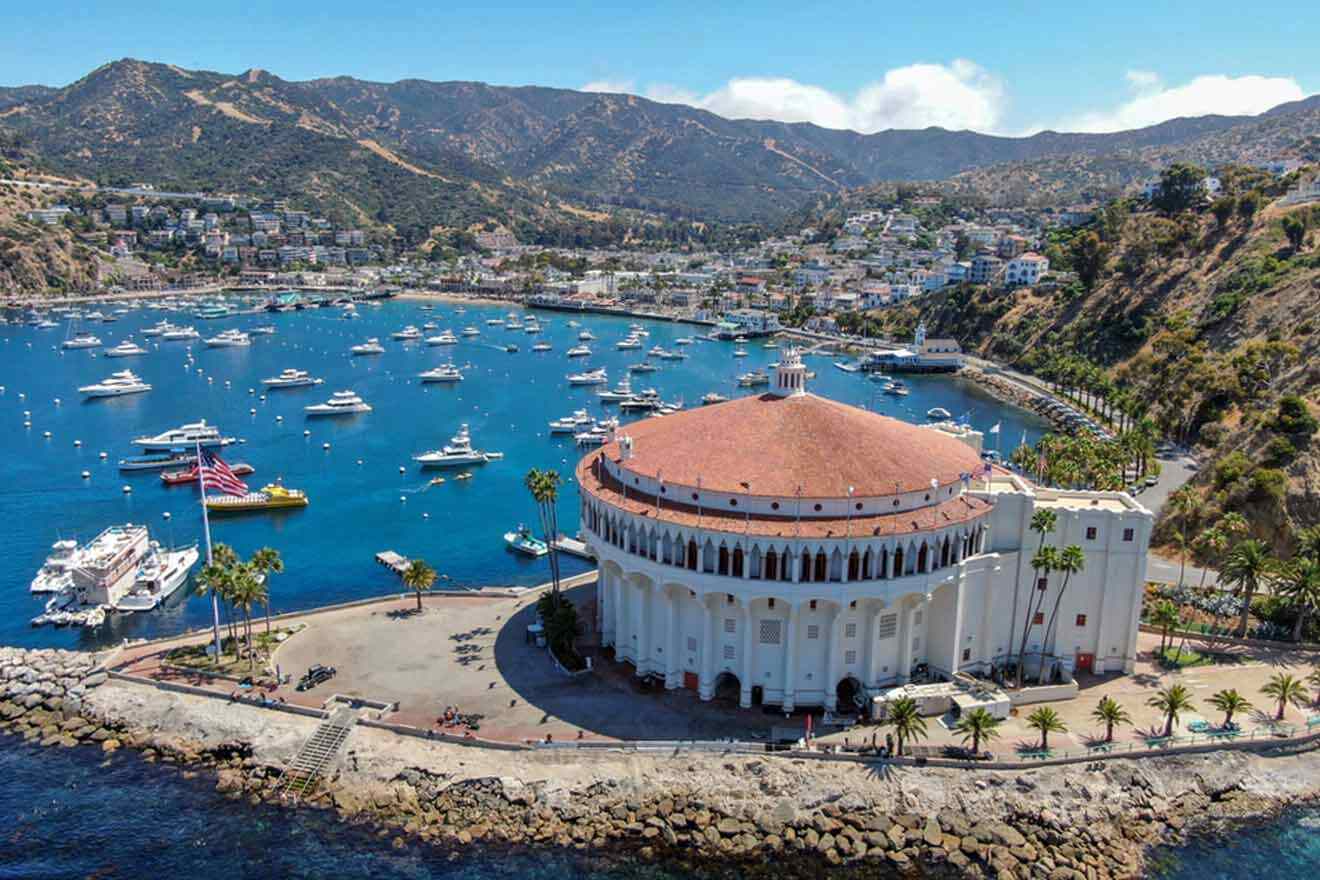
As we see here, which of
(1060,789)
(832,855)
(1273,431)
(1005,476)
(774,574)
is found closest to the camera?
(832,855)

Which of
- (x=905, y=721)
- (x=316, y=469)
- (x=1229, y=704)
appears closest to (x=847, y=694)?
(x=905, y=721)

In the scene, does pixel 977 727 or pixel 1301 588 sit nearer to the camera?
pixel 977 727

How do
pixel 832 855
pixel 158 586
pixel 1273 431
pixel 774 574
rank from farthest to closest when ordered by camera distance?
pixel 1273 431 → pixel 158 586 → pixel 774 574 → pixel 832 855

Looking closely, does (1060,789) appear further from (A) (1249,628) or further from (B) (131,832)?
(B) (131,832)

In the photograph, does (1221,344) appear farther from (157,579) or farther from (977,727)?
(157,579)

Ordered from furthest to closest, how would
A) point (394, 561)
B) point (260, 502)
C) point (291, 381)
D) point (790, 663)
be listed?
point (291, 381)
point (260, 502)
point (394, 561)
point (790, 663)

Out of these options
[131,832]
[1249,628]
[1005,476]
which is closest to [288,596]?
[131,832]

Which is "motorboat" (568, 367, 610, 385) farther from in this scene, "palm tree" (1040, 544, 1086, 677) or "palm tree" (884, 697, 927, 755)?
"palm tree" (884, 697, 927, 755)
